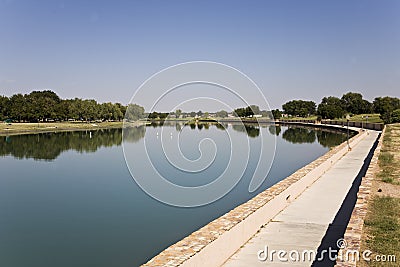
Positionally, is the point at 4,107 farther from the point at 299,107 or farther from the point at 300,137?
the point at 299,107

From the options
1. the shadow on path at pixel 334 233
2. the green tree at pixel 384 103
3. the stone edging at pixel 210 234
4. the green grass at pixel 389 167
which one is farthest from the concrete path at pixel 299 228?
the green tree at pixel 384 103

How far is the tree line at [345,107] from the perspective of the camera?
7793 cm

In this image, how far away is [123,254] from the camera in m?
8.68

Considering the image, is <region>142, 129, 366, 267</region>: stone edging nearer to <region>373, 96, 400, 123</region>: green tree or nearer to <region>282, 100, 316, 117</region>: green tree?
<region>373, 96, 400, 123</region>: green tree

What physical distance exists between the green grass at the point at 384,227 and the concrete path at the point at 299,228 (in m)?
0.83

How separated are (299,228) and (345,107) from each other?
10560 cm

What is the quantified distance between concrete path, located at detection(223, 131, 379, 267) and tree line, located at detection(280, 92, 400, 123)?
4869 centimetres

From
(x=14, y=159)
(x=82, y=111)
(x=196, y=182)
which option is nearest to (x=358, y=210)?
(x=196, y=182)

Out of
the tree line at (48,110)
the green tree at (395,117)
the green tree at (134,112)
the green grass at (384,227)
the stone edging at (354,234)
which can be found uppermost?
the tree line at (48,110)

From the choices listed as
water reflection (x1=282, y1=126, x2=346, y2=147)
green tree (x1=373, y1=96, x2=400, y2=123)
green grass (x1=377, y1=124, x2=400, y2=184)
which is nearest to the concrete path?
green grass (x1=377, y1=124, x2=400, y2=184)

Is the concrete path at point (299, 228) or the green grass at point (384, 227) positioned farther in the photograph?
the concrete path at point (299, 228)

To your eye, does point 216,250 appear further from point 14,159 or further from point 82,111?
point 82,111

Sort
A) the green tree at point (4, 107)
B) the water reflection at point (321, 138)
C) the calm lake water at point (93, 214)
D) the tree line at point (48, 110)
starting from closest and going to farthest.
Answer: the calm lake water at point (93, 214) → the water reflection at point (321, 138) → the tree line at point (48, 110) → the green tree at point (4, 107)

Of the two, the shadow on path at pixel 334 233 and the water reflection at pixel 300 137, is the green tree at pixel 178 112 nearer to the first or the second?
the shadow on path at pixel 334 233
